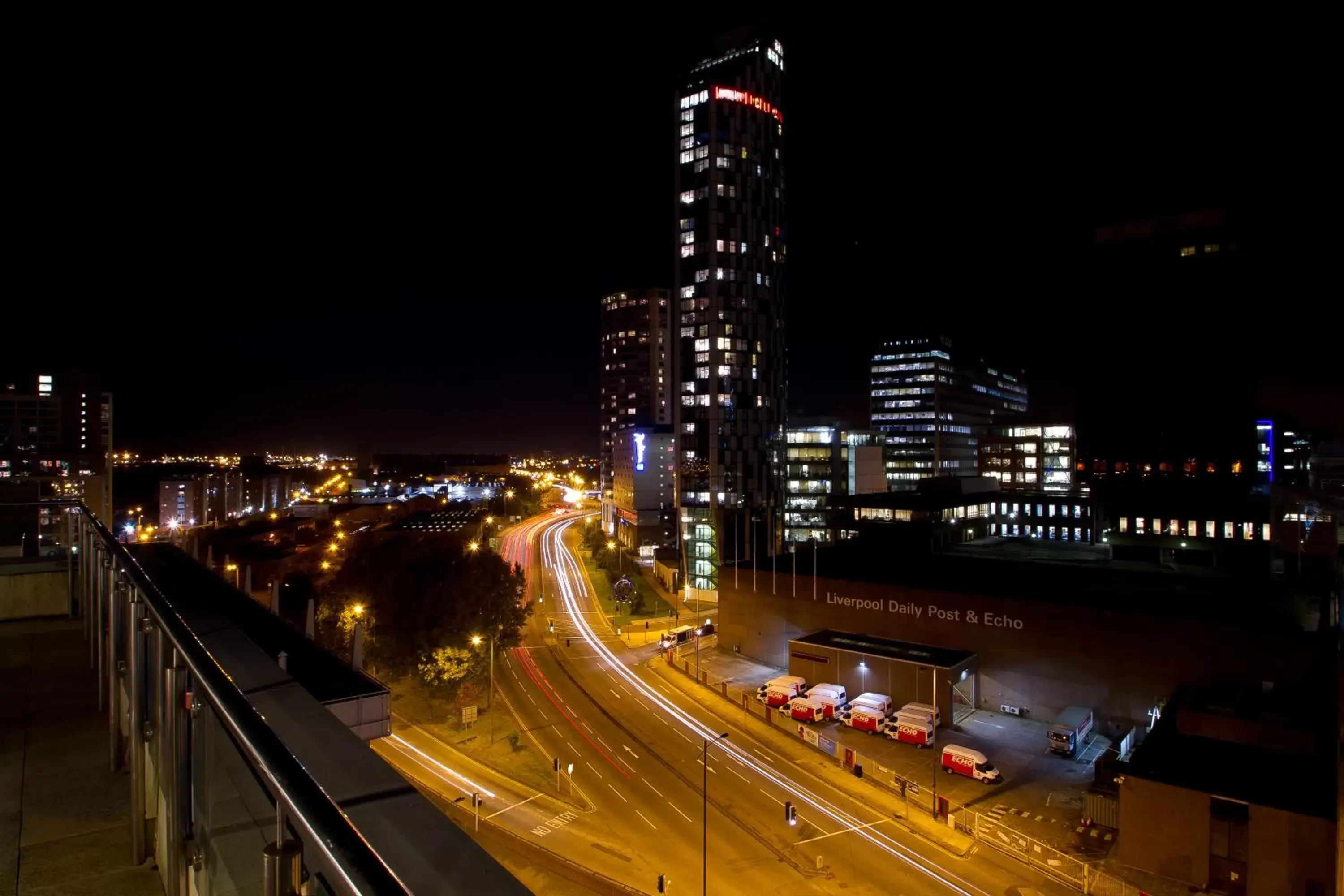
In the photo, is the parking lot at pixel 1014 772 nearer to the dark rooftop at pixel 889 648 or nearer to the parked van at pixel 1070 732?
the parked van at pixel 1070 732

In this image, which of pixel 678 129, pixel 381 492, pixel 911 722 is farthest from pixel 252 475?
pixel 911 722

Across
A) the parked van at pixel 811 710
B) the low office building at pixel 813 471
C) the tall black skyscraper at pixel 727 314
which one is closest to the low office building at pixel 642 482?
the low office building at pixel 813 471

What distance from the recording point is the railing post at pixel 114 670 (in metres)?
4.33

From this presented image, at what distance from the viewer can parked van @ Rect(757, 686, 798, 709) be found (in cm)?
2903

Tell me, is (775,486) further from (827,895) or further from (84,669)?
(84,669)

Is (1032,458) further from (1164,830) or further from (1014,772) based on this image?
(1164,830)

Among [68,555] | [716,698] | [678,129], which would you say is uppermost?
[678,129]

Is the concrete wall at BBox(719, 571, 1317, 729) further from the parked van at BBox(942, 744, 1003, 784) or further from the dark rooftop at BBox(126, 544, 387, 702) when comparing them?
the dark rooftop at BBox(126, 544, 387, 702)

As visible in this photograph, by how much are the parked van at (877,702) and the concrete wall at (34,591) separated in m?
24.3

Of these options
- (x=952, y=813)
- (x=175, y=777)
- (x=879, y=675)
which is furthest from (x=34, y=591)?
(x=879, y=675)

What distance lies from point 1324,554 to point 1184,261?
4342cm

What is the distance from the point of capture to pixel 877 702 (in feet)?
89.8

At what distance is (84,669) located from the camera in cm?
628

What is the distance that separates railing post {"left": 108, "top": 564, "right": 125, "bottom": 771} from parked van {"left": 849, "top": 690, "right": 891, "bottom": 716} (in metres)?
25.5
